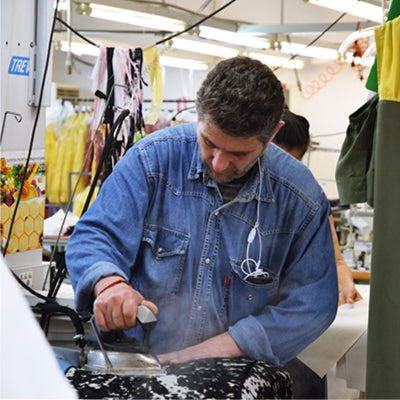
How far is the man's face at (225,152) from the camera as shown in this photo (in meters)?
0.91

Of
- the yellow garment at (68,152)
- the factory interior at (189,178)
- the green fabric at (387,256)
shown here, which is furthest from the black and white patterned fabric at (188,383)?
the yellow garment at (68,152)

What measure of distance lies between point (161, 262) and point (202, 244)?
0.08 meters

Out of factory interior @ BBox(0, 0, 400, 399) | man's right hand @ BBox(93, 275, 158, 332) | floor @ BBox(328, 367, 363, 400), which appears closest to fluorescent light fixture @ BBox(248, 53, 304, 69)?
factory interior @ BBox(0, 0, 400, 399)

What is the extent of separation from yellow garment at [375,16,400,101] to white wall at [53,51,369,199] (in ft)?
0.61

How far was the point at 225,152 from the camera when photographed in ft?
3.01

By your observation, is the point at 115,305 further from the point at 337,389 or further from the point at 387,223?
the point at 337,389

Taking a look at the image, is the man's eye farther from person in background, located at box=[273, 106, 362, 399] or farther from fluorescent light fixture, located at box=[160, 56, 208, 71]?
fluorescent light fixture, located at box=[160, 56, 208, 71]

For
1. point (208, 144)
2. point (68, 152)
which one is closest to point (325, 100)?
point (208, 144)

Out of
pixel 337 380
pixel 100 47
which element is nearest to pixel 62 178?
pixel 100 47

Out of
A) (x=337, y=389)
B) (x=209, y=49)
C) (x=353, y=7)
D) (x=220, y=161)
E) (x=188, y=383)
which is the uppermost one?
(x=353, y=7)

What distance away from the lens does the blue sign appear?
141cm

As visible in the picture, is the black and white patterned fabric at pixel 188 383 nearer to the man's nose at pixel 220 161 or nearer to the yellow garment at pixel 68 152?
the man's nose at pixel 220 161

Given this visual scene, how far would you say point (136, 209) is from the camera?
0.98 m

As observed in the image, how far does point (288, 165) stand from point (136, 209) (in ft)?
0.96
